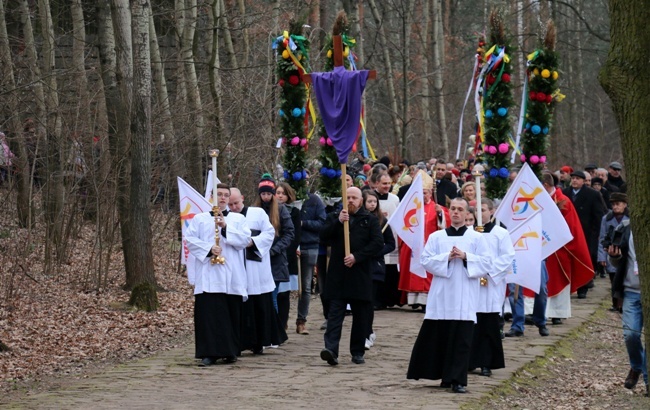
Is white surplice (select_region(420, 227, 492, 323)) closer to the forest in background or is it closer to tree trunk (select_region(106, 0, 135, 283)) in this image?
the forest in background

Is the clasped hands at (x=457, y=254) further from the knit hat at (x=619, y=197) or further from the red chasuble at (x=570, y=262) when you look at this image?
the red chasuble at (x=570, y=262)

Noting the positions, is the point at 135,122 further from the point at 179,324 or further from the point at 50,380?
the point at 50,380

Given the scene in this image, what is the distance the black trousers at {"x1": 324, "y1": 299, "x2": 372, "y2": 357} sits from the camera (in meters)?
12.5

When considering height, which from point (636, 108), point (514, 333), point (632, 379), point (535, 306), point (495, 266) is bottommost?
point (632, 379)

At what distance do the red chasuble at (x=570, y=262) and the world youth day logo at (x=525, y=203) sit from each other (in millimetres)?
2003

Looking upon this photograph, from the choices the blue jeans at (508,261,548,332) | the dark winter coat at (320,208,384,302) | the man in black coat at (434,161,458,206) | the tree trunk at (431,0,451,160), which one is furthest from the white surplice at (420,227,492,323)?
the tree trunk at (431,0,451,160)

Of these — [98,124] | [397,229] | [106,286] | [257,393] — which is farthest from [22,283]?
[257,393]

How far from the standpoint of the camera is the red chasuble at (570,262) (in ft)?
54.4

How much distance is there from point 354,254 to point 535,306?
4040 millimetres

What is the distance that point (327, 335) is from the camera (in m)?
12.5

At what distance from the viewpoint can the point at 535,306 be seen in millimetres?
15656

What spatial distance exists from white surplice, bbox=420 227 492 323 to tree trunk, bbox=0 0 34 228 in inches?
245

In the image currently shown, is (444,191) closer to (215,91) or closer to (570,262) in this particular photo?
(215,91)

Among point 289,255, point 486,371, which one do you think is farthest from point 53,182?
point 486,371
